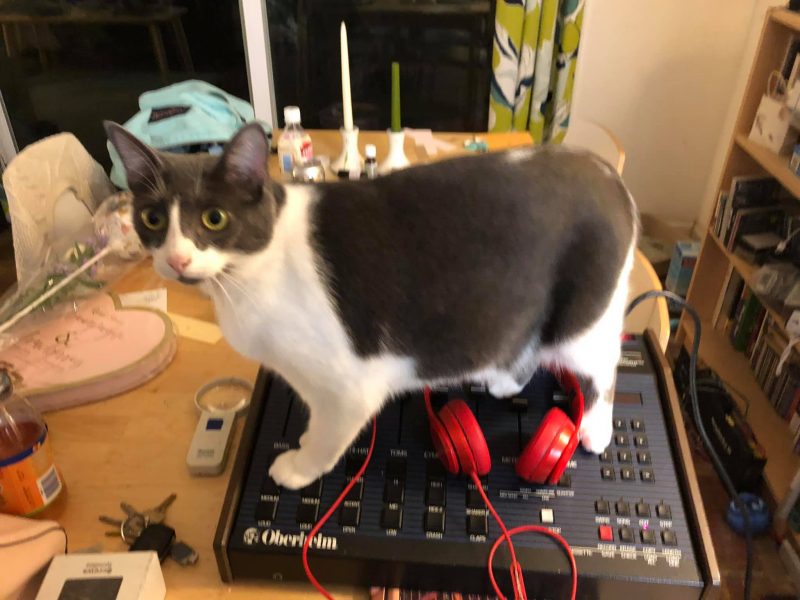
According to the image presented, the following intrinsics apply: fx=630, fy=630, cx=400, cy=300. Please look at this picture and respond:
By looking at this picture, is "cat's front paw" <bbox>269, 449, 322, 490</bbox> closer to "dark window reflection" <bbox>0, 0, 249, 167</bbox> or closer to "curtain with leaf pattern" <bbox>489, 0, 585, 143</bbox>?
"curtain with leaf pattern" <bbox>489, 0, 585, 143</bbox>

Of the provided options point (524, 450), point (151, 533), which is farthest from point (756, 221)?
point (151, 533)

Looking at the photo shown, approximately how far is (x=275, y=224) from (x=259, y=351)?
0.16 metres

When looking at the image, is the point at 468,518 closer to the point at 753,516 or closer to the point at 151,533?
the point at 151,533

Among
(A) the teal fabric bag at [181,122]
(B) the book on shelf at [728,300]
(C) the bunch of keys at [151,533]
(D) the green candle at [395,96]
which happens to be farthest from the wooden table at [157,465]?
(B) the book on shelf at [728,300]

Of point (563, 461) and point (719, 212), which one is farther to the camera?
point (719, 212)

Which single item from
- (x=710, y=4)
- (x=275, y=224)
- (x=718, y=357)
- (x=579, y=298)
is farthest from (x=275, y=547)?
(x=710, y=4)

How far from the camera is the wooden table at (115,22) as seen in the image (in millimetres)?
2527

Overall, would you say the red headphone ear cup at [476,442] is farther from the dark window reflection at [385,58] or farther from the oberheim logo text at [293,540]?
the dark window reflection at [385,58]

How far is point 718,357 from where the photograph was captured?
7.10 ft

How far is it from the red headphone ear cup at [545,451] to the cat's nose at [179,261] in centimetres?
44

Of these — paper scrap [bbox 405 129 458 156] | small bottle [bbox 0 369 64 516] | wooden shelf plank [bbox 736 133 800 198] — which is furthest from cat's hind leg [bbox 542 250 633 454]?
wooden shelf plank [bbox 736 133 800 198]

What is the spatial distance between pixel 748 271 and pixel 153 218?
6.16 ft

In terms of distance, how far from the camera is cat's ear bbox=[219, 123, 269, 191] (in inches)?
26.0

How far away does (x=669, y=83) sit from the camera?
2.45 metres
